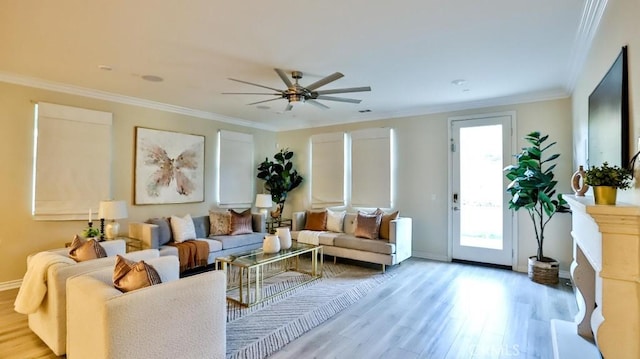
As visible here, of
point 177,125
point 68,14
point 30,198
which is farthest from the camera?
point 177,125

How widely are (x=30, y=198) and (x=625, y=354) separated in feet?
19.6

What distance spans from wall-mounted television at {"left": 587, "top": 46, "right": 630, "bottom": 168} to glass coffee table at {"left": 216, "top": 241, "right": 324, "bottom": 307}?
3.19m

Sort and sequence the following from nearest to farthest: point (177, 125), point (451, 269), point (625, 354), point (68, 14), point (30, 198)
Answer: point (625, 354)
point (68, 14)
point (30, 198)
point (451, 269)
point (177, 125)

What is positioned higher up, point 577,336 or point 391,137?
point 391,137

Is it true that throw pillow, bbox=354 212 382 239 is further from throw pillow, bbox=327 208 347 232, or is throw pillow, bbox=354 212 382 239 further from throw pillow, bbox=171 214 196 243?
throw pillow, bbox=171 214 196 243

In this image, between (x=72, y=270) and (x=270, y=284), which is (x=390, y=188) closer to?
(x=270, y=284)

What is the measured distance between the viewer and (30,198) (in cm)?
414

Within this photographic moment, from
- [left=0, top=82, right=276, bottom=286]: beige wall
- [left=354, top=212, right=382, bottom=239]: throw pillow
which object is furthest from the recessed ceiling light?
[left=354, top=212, right=382, bottom=239]: throw pillow

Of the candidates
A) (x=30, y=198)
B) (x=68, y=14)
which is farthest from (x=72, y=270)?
(x=30, y=198)

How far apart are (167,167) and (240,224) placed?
161 centimetres

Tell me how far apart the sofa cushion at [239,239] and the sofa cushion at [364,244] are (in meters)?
1.38

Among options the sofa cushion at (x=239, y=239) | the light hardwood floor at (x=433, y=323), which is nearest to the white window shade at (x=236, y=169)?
the sofa cushion at (x=239, y=239)

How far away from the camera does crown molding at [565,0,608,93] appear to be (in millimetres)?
2307

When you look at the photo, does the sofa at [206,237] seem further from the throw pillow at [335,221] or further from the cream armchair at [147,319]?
the cream armchair at [147,319]
